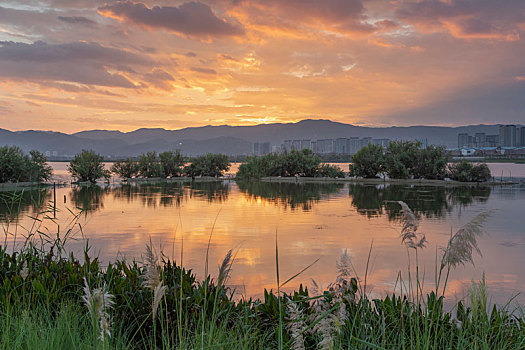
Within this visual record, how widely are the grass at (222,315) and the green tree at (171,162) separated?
43328 millimetres

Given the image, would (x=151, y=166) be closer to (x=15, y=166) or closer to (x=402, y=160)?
(x=15, y=166)

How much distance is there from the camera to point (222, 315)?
3.73 meters

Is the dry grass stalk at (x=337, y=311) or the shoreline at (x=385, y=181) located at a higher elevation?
the dry grass stalk at (x=337, y=311)

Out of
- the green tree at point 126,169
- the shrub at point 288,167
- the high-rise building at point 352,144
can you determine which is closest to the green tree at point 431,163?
the shrub at point 288,167

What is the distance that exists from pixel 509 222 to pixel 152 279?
59.0ft

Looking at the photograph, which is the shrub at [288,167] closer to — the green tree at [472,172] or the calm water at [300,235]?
the green tree at [472,172]

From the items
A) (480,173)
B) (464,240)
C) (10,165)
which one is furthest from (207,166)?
(464,240)

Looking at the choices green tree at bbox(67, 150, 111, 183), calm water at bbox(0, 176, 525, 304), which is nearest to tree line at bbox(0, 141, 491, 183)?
green tree at bbox(67, 150, 111, 183)

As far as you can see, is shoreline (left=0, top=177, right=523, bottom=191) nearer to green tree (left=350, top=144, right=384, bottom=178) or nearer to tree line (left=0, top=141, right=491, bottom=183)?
tree line (left=0, top=141, right=491, bottom=183)

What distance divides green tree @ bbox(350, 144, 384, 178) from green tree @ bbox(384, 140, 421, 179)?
844 millimetres

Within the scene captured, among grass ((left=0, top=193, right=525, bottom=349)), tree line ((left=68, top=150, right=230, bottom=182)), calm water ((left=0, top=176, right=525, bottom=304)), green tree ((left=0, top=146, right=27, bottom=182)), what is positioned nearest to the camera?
grass ((left=0, top=193, right=525, bottom=349))

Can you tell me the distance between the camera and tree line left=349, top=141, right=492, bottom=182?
38.4 metres

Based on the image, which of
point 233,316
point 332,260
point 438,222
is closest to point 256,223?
point 332,260

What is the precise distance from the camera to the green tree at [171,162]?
4769cm
